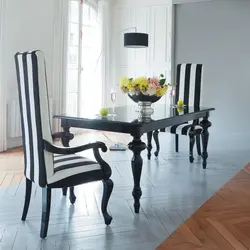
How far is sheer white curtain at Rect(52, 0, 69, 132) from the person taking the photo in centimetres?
566

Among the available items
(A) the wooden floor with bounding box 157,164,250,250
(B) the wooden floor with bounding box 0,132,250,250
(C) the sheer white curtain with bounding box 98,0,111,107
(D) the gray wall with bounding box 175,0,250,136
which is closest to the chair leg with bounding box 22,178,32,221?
(B) the wooden floor with bounding box 0,132,250,250

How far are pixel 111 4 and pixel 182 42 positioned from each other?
5.64ft

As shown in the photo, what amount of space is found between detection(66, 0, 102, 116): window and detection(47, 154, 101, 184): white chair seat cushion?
3.94 metres

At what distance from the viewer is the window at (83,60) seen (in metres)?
6.30

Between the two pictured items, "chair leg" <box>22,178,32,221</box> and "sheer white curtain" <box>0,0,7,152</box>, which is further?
"sheer white curtain" <box>0,0,7,152</box>

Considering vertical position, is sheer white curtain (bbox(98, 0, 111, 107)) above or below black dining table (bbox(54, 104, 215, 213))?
above

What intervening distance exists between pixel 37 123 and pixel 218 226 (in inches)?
56.3

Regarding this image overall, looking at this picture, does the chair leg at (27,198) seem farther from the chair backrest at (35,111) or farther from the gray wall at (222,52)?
the gray wall at (222,52)

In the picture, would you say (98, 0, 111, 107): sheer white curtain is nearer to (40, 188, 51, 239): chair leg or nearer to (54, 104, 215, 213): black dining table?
(54, 104, 215, 213): black dining table

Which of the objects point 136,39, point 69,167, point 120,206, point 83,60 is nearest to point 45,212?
point 69,167

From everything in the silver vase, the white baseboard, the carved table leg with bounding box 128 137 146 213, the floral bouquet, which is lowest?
the white baseboard

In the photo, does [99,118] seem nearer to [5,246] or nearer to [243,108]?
[5,246]

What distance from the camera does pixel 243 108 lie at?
6238mm

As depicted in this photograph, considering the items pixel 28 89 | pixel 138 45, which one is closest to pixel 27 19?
pixel 138 45
